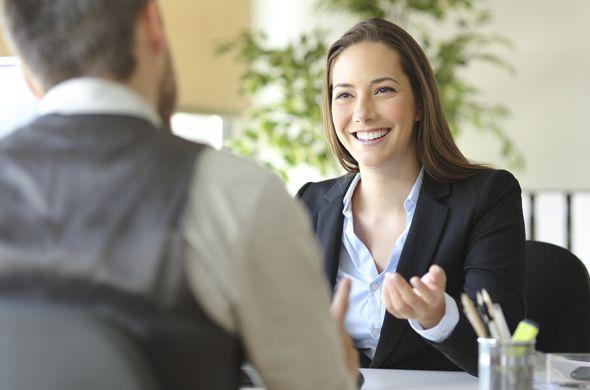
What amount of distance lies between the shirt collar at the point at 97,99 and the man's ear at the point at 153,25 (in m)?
0.07

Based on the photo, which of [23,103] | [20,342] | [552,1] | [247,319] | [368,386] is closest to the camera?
[20,342]

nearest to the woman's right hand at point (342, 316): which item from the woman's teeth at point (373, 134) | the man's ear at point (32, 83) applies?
the man's ear at point (32, 83)

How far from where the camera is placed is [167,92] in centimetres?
112

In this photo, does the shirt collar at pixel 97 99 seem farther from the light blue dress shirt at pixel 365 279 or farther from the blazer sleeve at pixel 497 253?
the light blue dress shirt at pixel 365 279

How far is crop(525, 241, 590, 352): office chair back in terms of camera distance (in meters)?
2.22

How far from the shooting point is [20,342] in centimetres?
87

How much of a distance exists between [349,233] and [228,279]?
135 cm

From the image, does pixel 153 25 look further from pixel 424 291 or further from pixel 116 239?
pixel 424 291

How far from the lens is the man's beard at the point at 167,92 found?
111 centimetres

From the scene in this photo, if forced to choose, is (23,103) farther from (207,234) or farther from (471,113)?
(471,113)

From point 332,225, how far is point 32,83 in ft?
4.19

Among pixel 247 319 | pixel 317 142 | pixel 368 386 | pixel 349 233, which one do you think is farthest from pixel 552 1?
pixel 247 319

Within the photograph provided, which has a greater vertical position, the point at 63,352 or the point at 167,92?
the point at 167,92

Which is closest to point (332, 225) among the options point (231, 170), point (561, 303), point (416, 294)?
point (561, 303)
